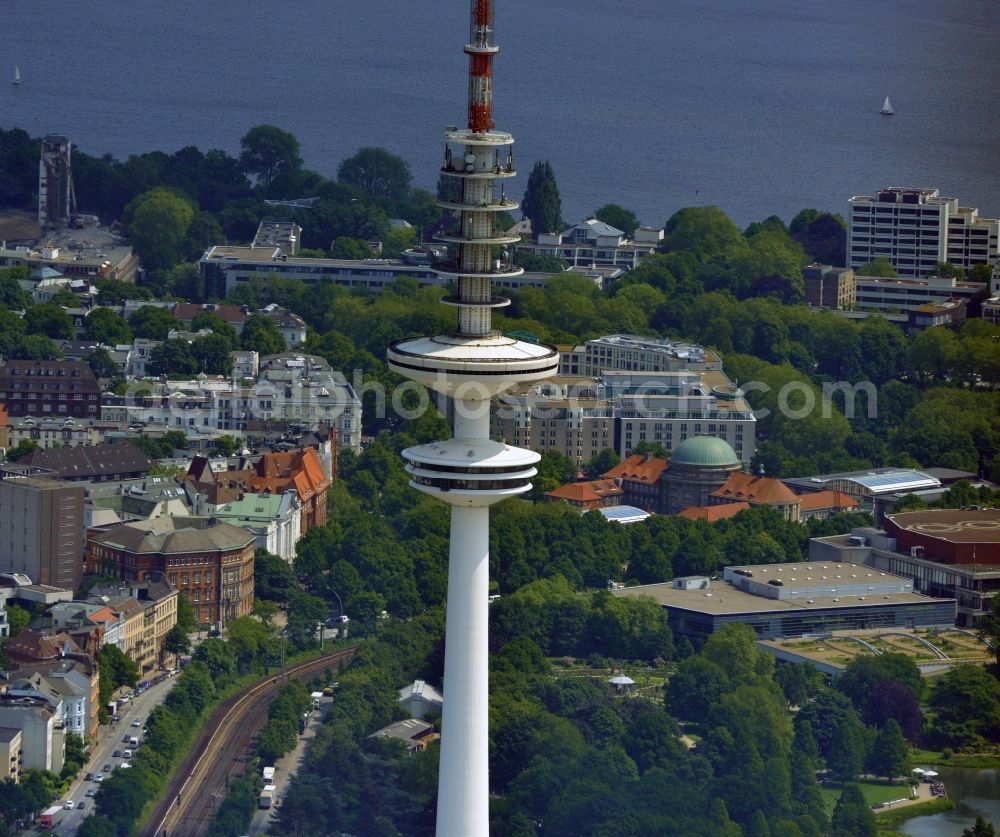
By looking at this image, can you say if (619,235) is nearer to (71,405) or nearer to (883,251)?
(883,251)

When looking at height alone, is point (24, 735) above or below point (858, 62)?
below

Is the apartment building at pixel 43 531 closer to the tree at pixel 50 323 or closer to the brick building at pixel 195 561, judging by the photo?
the brick building at pixel 195 561

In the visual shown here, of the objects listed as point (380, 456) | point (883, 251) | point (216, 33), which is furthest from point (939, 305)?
point (216, 33)

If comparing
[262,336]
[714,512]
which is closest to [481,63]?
[714,512]

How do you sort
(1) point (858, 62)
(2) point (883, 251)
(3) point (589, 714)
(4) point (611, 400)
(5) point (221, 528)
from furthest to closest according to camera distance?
(1) point (858, 62) → (2) point (883, 251) → (4) point (611, 400) → (5) point (221, 528) → (3) point (589, 714)

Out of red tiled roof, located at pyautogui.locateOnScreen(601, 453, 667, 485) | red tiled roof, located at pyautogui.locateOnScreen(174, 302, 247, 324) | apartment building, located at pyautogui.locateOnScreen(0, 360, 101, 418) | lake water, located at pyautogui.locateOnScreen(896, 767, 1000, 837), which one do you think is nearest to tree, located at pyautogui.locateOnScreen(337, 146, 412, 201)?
red tiled roof, located at pyautogui.locateOnScreen(174, 302, 247, 324)

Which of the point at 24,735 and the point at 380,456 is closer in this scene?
the point at 24,735

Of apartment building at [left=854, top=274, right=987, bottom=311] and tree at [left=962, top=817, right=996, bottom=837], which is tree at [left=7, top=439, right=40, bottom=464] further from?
apartment building at [left=854, top=274, right=987, bottom=311]

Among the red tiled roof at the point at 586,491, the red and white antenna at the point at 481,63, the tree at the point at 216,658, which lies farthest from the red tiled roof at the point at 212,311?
the red and white antenna at the point at 481,63
